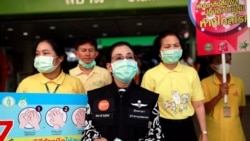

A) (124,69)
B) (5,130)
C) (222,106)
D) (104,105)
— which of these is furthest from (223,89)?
(5,130)

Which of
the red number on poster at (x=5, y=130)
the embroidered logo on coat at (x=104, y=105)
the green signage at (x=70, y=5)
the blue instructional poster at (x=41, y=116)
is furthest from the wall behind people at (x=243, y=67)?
the red number on poster at (x=5, y=130)

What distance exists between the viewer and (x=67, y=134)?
275cm

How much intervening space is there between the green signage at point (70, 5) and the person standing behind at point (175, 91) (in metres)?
2.55

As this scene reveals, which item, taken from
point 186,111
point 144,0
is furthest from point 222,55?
point 144,0

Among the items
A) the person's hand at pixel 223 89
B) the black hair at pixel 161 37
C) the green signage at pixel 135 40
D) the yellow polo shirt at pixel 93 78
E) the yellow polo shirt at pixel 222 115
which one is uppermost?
the green signage at pixel 135 40

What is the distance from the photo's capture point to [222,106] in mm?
3309

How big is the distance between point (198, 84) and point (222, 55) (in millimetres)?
528

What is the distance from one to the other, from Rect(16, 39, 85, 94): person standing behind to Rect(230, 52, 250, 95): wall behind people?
12.4 feet

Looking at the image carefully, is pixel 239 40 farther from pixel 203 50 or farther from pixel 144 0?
pixel 144 0

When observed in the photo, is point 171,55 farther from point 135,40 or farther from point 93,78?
point 135,40

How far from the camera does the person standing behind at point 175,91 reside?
9.07 ft

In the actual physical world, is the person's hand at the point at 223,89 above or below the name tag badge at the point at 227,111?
above

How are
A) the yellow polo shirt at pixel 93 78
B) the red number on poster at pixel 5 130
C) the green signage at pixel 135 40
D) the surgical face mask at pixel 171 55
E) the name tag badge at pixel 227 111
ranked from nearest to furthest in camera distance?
the red number on poster at pixel 5 130 → the surgical face mask at pixel 171 55 → the name tag badge at pixel 227 111 → the yellow polo shirt at pixel 93 78 → the green signage at pixel 135 40

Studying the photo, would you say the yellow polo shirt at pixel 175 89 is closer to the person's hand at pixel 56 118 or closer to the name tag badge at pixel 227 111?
the name tag badge at pixel 227 111
